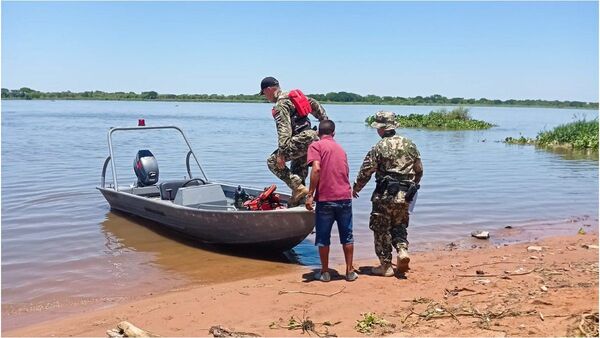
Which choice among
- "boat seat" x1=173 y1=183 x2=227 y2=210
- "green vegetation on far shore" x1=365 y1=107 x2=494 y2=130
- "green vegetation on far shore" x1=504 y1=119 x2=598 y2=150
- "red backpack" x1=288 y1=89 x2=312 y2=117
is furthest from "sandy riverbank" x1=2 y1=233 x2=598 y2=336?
"green vegetation on far shore" x1=365 y1=107 x2=494 y2=130

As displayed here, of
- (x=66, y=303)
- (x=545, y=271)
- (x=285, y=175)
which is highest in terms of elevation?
(x=285, y=175)

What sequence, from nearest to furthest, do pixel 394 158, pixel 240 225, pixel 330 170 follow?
pixel 330 170 < pixel 394 158 < pixel 240 225

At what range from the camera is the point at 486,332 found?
13.4 feet

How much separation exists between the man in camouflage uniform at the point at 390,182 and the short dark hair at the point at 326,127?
19.4 inches

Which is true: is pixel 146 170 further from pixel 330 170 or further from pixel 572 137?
pixel 572 137

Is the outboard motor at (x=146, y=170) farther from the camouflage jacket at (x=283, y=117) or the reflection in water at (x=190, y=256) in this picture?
the camouflage jacket at (x=283, y=117)

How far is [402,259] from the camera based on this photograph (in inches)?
245

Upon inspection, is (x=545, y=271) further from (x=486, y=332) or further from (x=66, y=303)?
(x=66, y=303)

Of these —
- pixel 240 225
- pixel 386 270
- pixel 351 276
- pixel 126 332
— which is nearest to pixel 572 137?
pixel 240 225

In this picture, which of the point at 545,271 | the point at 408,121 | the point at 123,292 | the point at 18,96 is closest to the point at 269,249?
Result: the point at 123,292

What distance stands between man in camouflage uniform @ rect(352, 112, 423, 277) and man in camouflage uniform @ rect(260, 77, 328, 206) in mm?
869

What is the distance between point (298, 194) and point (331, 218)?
1264 millimetres

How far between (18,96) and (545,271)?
125 metres

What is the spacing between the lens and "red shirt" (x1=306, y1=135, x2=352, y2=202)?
601 centimetres
